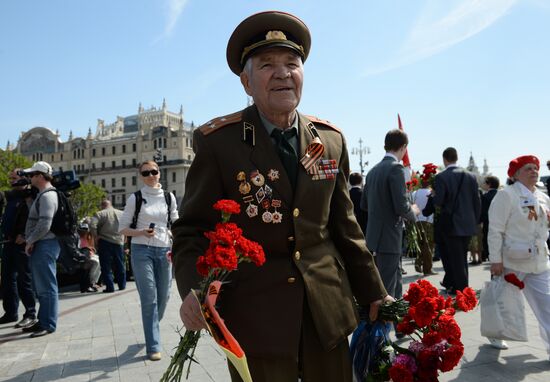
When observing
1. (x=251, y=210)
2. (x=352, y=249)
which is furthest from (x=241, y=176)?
(x=352, y=249)

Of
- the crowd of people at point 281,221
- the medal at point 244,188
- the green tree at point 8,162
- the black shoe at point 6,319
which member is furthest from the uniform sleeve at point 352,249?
the green tree at point 8,162

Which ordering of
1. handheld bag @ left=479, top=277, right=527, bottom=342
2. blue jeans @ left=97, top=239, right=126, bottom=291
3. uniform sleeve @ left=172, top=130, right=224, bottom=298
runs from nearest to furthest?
uniform sleeve @ left=172, top=130, right=224, bottom=298, handheld bag @ left=479, top=277, right=527, bottom=342, blue jeans @ left=97, top=239, right=126, bottom=291

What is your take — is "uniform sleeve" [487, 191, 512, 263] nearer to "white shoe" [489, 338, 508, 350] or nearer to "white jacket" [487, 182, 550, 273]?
"white jacket" [487, 182, 550, 273]

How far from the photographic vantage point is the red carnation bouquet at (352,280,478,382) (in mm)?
2006

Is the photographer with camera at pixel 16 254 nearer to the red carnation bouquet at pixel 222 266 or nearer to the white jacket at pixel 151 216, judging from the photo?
the white jacket at pixel 151 216

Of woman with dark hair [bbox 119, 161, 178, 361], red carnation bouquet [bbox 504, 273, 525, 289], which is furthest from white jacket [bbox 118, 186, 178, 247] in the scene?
red carnation bouquet [bbox 504, 273, 525, 289]

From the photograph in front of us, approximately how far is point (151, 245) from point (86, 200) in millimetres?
54365

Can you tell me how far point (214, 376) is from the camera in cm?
425

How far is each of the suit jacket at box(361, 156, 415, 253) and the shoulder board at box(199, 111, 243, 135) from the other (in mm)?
3320

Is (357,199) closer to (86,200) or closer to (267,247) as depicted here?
(267,247)

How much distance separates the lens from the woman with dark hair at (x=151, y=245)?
4.99m

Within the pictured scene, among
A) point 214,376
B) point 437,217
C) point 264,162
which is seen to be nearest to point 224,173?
point 264,162

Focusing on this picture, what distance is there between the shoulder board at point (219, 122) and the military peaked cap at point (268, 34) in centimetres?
27

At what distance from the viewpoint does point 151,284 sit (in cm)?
511
